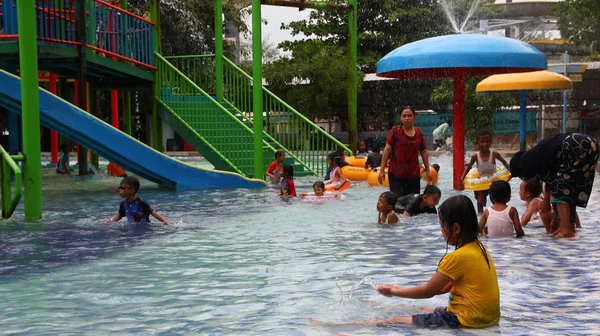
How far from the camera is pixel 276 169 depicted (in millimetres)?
16250

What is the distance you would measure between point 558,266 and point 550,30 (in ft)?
145

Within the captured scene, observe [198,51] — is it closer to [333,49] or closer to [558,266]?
[333,49]

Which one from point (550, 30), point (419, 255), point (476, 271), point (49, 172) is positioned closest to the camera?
point (476, 271)

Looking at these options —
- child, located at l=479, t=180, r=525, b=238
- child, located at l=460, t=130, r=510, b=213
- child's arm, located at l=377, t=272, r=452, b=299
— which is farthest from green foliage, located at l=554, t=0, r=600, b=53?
child's arm, located at l=377, t=272, r=452, b=299

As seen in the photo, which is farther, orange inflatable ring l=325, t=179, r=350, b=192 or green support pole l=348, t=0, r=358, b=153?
green support pole l=348, t=0, r=358, b=153

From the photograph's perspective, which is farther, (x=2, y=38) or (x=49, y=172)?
(x=49, y=172)

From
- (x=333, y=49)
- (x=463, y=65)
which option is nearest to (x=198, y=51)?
(x=333, y=49)

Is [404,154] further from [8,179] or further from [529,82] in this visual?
[529,82]

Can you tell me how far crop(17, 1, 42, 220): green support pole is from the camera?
10586mm

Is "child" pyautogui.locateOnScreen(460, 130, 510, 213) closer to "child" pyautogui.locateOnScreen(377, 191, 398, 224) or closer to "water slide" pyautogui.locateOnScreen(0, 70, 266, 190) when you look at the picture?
"child" pyautogui.locateOnScreen(377, 191, 398, 224)

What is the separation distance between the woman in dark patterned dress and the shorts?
13.3 ft

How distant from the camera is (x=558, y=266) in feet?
24.5

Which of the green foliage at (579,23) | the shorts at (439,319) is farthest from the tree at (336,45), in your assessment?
the shorts at (439,319)

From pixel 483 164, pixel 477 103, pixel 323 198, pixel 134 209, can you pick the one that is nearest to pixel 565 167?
pixel 483 164
